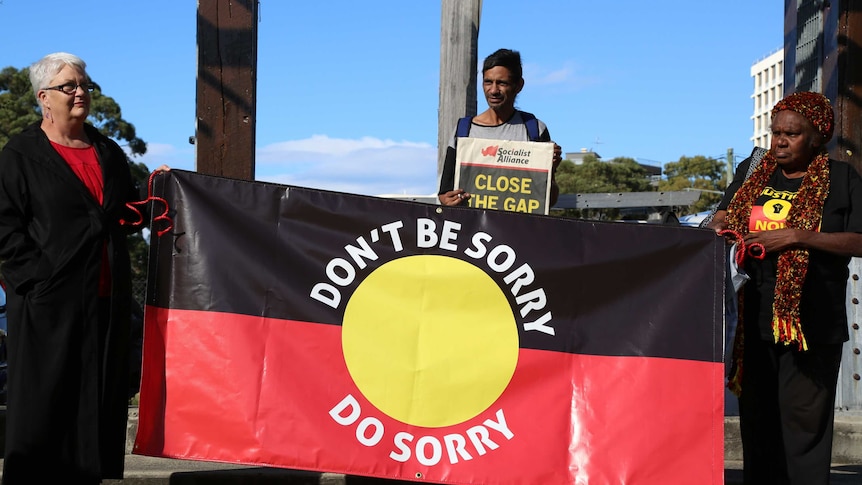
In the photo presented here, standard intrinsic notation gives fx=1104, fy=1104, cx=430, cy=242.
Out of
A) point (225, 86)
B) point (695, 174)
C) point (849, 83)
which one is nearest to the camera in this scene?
point (225, 86)

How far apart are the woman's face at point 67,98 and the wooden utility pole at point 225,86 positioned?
6.65 feet

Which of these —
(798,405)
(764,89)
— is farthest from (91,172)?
(764,89)

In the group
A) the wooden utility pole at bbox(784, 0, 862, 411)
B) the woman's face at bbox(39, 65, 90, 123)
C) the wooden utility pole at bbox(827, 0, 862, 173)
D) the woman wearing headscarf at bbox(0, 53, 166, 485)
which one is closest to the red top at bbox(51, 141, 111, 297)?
the woman wearing headscarf at bbox(0, 53, 166, 485)

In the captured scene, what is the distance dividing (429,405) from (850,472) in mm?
2830

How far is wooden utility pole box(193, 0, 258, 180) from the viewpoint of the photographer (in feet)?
21.3

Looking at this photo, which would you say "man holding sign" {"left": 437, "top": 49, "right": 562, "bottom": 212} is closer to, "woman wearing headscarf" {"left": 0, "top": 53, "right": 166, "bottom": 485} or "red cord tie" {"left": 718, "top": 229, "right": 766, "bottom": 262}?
"red cord tie" {"left": 718, "top": 229, "right": 766, "bottom": 262}

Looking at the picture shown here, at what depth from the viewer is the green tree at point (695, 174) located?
8156 cm

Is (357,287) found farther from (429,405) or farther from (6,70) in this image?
(6,70)

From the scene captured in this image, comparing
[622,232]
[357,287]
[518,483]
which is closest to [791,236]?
[622,232]

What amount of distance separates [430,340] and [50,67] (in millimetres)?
1939

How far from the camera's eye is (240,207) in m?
4.81

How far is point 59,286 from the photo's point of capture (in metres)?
4.35

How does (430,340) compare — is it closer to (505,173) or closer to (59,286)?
(505,173)

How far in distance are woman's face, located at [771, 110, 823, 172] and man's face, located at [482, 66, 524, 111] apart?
4.72ft
